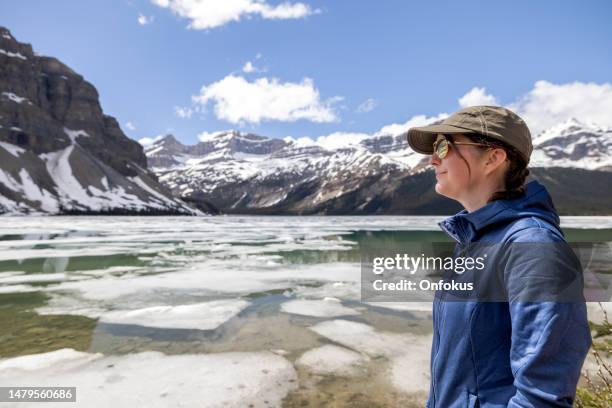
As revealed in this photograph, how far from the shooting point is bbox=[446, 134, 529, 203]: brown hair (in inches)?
83.4

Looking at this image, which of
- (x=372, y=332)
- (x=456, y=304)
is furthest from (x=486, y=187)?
(x=372, y=332)

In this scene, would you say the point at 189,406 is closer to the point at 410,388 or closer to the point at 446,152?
the point at 410,388

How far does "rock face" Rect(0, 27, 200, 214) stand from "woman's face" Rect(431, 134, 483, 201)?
435 feet

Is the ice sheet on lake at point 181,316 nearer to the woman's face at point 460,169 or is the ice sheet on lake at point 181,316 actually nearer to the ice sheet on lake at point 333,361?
the ice sheet on lake at point 333,361

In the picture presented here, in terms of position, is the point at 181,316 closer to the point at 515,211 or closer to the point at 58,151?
the point at 515,211

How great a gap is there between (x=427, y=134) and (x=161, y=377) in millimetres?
4935

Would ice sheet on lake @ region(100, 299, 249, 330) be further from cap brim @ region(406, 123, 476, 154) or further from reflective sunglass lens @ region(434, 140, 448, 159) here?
reflective sunglass lens @ region(434, 140, 448, 159)

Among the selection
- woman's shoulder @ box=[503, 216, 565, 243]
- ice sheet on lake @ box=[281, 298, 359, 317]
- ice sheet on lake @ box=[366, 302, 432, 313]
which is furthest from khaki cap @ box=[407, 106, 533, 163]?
ice sheet on lake @ box=[366, 302, 432, 313]

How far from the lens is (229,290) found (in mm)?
11344

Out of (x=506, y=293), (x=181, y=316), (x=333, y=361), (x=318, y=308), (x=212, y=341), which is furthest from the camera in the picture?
(x=318, y=308)

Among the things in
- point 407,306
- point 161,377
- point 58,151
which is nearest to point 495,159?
point 161,377

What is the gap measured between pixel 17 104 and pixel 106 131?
49113mm

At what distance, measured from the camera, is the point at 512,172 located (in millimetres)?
2164

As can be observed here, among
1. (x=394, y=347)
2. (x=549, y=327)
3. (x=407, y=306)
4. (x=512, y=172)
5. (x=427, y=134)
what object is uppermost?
(x=427, y=134)
